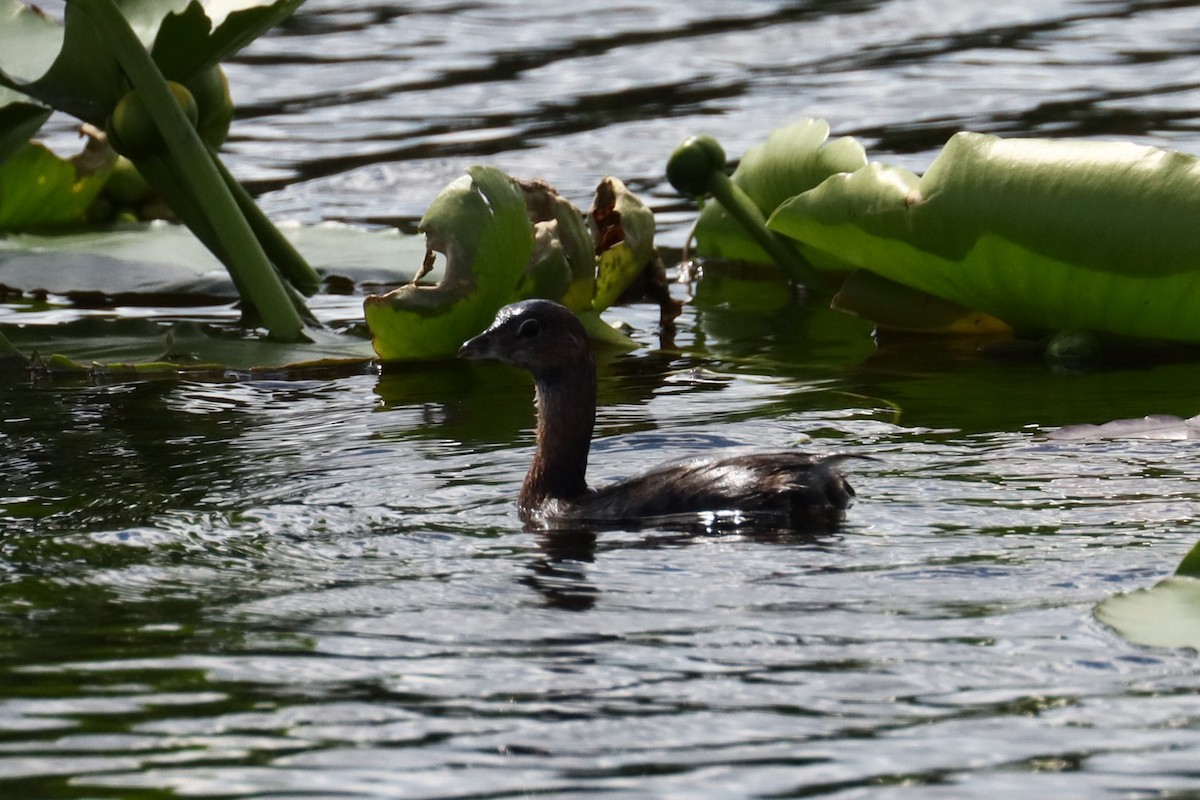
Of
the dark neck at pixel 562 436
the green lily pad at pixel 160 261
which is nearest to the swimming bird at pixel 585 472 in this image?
the dark neck at pixel 562 436

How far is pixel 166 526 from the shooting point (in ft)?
17.7

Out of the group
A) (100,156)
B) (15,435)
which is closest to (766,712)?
(15,435)

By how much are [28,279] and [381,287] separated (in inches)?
65.1

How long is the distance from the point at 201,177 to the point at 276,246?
111cm

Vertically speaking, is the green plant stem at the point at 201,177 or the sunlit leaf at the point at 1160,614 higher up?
the green plant stem at the point at 201,177

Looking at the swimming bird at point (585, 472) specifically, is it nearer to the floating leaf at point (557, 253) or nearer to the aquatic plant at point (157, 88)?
the floating leaf at point (557, 253)

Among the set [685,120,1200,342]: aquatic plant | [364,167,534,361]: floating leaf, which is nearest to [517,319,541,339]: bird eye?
[364,167,534,361]: floating leaf

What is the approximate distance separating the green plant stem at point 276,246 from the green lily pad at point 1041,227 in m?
2.27

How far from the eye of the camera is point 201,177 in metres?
7.31

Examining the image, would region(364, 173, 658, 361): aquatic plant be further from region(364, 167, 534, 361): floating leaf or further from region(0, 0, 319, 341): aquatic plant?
region(0, 0, 319, 341): aquatic plant

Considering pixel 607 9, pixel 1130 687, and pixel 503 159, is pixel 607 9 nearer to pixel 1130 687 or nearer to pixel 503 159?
pixel 503 159

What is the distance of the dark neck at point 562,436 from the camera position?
227 inches

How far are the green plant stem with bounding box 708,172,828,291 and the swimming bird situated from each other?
244 centimetres

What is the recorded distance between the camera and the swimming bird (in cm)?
537
